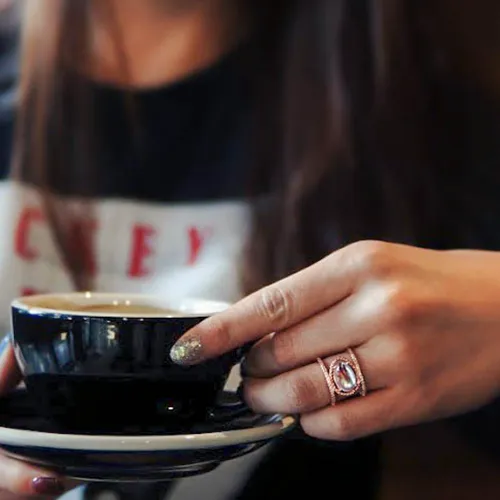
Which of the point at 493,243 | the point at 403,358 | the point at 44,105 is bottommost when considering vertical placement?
the point at 493,243

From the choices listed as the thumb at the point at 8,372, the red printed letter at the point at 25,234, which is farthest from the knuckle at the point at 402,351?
the red printed letter at the point at 25,234

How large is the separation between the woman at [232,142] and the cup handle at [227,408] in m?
0.40

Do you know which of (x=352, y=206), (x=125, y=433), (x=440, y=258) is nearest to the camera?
(x=125, y=433)

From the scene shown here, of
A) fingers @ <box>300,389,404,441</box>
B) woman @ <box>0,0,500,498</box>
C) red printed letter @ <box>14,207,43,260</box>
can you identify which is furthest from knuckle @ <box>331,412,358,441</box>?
red printed letter @ <box>14,207,43,260</box>

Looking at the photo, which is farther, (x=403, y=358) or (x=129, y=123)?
(x=129, y=123)

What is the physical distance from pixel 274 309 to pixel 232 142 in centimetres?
58

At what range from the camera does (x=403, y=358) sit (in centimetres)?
52

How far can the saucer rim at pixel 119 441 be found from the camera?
0.41 metres

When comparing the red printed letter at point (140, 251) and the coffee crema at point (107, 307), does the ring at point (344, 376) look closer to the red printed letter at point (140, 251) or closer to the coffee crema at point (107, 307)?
the coffee crema at point (107, 307)

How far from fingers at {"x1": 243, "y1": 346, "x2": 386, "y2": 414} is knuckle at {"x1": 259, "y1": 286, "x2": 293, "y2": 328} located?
0.03 meters

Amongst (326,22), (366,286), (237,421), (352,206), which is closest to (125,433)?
(237,421)

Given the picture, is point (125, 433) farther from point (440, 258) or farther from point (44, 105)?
point (44, 105)

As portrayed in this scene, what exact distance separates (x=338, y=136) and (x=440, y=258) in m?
0.42

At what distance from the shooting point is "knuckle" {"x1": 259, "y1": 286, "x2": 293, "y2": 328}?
1.59 ft
